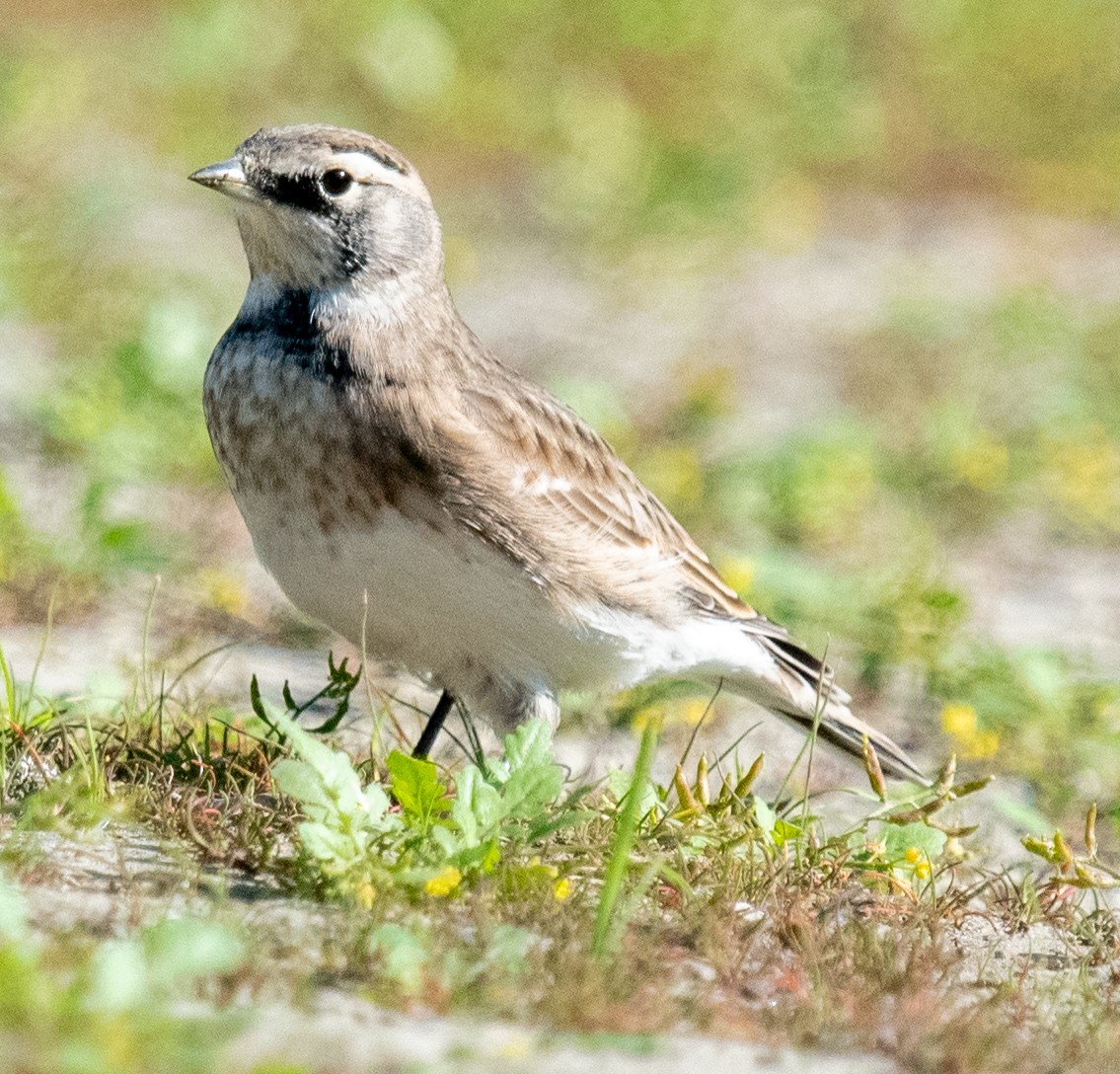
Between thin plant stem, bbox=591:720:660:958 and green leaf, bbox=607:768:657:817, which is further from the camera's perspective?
green leaf, bbox=607:768:657:817

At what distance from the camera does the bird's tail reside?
499 cm

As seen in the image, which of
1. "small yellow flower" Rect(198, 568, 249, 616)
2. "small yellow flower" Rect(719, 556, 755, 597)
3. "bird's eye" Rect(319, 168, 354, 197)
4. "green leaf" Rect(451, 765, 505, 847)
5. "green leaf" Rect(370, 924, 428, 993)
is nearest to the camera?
"green leaf" Rect(370, 924, 428, 993)

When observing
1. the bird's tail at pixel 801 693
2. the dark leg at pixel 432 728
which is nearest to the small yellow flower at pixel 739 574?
the bird's tail at pixel 801 693

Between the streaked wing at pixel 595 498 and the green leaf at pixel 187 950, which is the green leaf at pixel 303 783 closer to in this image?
the green leaf at pixel 187 950

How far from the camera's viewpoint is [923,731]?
5613 millimetres

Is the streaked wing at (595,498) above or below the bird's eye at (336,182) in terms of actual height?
below

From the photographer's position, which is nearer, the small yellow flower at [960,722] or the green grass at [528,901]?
the green grass at [528,901]

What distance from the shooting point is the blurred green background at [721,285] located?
6016mm

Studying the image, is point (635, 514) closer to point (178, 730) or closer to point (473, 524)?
point (473, 524)

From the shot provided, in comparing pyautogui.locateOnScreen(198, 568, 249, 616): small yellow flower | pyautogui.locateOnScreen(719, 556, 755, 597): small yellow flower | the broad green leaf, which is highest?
pyautogui.locateOnScreen(719, 556, 755, 597): small yellow flower

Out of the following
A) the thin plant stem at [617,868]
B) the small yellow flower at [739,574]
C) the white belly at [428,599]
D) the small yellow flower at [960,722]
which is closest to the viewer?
the thin plant stem at [617,868]

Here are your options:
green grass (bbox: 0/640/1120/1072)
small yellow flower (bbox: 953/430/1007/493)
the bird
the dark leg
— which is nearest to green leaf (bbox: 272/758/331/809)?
green grass (bbox: 0/640/1120/1072)

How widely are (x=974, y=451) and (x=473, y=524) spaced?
13.5 ft

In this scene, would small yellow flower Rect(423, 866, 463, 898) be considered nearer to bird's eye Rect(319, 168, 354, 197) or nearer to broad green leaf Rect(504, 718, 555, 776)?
broad green leaf Rect(504, 718, 555, 776)
